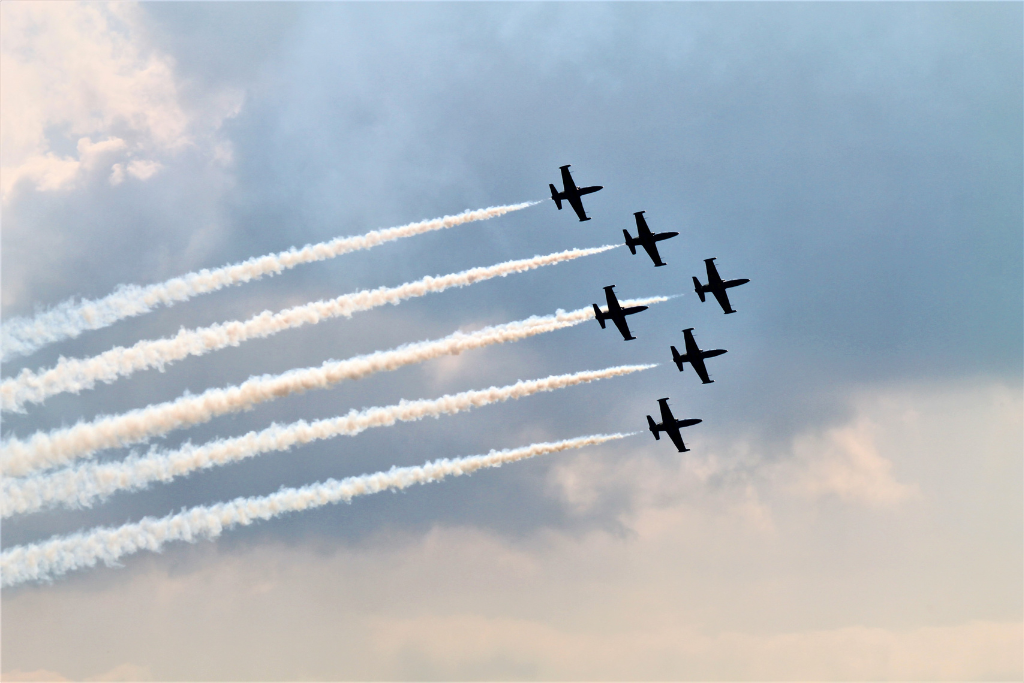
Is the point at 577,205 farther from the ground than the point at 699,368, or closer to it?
farther from the ground

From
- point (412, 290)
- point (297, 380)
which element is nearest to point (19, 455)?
point (297, 380)

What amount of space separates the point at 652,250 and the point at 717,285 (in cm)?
677

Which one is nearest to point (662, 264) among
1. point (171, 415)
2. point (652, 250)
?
point (652, 250)

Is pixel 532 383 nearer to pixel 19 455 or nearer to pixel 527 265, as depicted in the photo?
pixel 527 265

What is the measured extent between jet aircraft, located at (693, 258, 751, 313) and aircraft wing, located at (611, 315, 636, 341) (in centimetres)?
930

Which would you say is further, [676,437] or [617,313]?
[676,437]

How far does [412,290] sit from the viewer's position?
90125 mm

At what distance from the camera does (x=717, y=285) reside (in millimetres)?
105812

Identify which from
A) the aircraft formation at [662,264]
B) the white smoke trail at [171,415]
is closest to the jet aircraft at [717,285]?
the aircraft formation at [662,264]

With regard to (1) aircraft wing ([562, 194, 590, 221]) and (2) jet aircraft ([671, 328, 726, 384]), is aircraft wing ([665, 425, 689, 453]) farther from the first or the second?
(1) aircraft wing ([562, 194, 590, 221])

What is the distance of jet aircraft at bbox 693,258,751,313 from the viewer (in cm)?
10512

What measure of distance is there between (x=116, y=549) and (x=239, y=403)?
41.3 feet

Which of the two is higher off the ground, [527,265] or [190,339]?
[527,265]

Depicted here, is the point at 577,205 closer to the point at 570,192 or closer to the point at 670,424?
the point at 570,192
